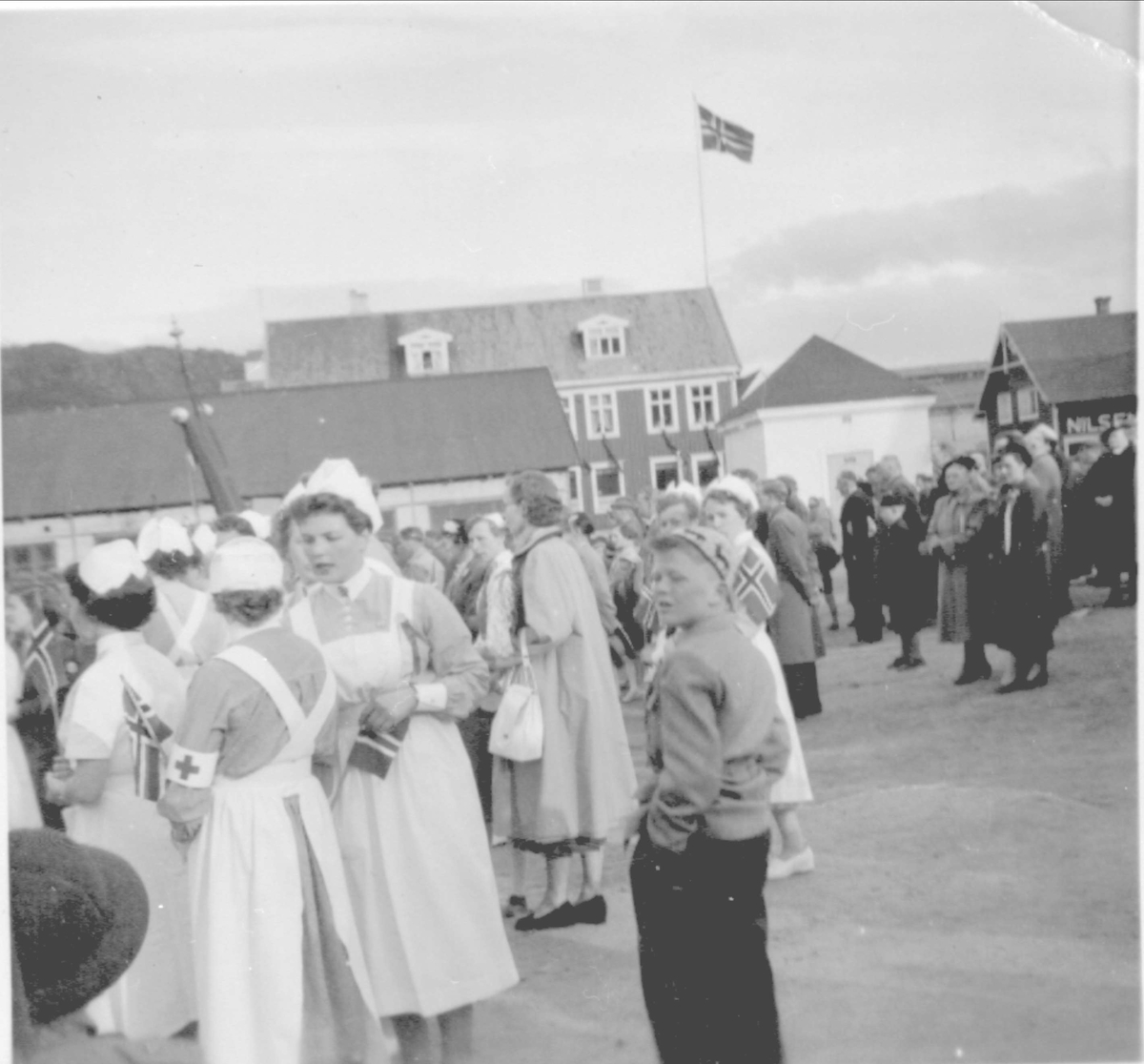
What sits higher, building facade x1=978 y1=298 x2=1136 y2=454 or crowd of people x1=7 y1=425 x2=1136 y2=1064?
building facade x1=978 y1=298 x2=1136 y2=454

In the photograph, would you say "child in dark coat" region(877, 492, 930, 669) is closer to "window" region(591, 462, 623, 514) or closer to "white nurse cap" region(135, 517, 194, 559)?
"window" region(591, 462, 623, 514)

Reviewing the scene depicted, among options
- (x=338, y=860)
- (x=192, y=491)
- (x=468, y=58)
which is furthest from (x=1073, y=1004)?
(x=192, y=491)

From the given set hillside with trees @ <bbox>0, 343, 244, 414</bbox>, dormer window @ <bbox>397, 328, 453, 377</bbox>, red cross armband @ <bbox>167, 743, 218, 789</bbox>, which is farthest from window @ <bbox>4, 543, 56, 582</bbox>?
dormer window @ <bbox>397, 328, 453, 377</bbox>

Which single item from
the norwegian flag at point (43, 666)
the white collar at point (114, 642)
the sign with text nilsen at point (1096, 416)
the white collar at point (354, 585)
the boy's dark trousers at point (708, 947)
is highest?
the sign with text nilsen at point (1096, 416)

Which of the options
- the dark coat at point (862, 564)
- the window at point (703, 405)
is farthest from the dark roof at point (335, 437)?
the dark coat at point (862, 564)

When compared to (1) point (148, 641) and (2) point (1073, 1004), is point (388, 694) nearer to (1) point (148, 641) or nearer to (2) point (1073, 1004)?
(1) point (148, 641)

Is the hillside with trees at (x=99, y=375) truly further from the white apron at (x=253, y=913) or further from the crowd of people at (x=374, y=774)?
the white apron at (x=253, y=913)
